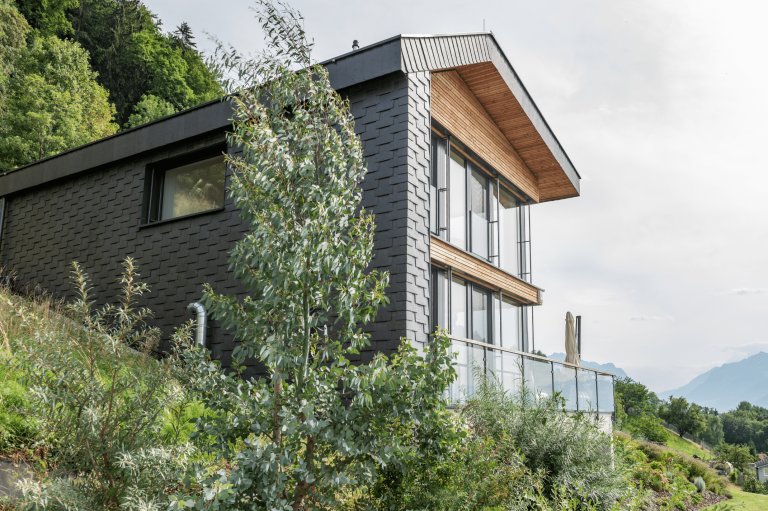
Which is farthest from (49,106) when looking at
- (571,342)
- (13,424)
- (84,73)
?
(571,342)

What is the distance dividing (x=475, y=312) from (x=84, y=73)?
20580mm

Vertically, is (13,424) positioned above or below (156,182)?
below

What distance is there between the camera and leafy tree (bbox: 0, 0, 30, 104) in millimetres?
20688

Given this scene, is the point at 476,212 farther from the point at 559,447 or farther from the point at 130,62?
the point at 130,62

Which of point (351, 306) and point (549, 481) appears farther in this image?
point (549, 481)

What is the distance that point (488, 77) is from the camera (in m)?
9.55

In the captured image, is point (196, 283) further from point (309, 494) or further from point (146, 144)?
point (309, 494)

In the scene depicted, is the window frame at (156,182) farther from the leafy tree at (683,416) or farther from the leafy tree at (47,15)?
the leafy tree at (683,416)

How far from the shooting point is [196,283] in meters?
8.43

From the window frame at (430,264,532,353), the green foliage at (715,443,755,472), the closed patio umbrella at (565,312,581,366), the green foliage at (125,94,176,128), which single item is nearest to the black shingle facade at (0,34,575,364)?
the window frame at (430,264,532,353)

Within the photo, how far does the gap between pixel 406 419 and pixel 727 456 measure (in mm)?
37244

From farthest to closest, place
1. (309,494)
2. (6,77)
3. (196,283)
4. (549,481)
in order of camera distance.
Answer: (6,77) < (196,283) < (549,481) < (309,494)

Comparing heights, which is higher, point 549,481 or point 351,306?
point 351,306

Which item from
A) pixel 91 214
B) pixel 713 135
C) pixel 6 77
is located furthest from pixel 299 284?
pixel 713 135
